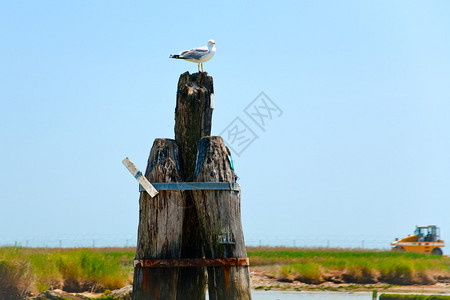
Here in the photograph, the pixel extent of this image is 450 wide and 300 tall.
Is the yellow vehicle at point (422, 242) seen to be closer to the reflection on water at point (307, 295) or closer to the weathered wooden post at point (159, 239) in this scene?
the reflection on water at point (307, 295)

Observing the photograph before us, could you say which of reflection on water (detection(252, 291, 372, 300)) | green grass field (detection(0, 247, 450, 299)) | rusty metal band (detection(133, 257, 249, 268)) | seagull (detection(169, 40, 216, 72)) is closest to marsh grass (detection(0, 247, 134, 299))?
green grass field (detection(0, 247, 450, 299))

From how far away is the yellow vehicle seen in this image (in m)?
41.2

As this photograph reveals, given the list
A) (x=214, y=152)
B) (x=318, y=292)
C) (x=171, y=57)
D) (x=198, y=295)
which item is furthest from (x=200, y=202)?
(x=318, y=292)

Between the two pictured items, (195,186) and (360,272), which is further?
(360,272)

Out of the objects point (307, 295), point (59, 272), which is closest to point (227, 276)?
point (59, 272)

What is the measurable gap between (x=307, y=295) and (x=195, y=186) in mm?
12186

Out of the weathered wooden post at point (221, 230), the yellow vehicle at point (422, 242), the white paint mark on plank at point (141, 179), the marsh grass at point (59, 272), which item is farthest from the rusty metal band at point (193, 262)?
the yellow vehicle at point (422, 242)

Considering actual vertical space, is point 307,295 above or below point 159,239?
below

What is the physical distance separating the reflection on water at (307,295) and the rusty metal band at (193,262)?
32.4 feet

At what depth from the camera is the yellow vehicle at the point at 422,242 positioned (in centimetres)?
4116

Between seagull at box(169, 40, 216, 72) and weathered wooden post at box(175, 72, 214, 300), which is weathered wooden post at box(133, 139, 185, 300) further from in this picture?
seagull at box(169, 40, 216, 72)

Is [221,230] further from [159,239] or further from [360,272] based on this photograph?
[360,272]

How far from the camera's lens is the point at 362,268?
71.6 feet

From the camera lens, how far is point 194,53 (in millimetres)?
7836
